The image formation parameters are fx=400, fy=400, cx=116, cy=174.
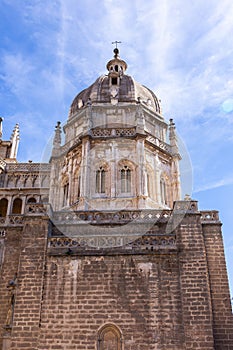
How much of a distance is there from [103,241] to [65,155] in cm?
887

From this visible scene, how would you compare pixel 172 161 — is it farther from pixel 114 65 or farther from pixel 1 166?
pixel 1 166

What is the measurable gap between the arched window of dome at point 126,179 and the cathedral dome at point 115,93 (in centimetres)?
537

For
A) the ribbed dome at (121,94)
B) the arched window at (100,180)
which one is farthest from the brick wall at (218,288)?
the ribbed dome at (121,94)

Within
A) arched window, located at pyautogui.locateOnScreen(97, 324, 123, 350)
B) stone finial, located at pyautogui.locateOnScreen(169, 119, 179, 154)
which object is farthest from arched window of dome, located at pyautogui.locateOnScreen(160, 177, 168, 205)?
arched window, located at pyautogui.locateOnScreen(97, 324, 123, 350)

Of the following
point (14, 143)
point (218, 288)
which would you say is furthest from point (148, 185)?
point (14, 143)

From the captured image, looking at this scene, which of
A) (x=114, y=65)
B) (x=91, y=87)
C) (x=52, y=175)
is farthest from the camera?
(x=114, y=65)

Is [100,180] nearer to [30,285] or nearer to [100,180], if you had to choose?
[100,180]

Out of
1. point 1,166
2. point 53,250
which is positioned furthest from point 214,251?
point 1,166

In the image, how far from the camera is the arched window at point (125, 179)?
21875mm

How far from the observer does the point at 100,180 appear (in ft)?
73.0

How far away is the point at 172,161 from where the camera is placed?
24.5m

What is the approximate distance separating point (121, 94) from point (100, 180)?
7059 mm

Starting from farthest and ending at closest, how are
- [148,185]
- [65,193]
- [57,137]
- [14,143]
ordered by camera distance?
[14,143] → [57,137] → [65,193] → [148,185]

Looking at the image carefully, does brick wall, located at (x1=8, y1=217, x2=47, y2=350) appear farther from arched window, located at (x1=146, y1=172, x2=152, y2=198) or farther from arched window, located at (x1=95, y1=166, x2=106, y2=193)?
arched window, located at (x1=146, y1=172, x2=152, y2=198)
